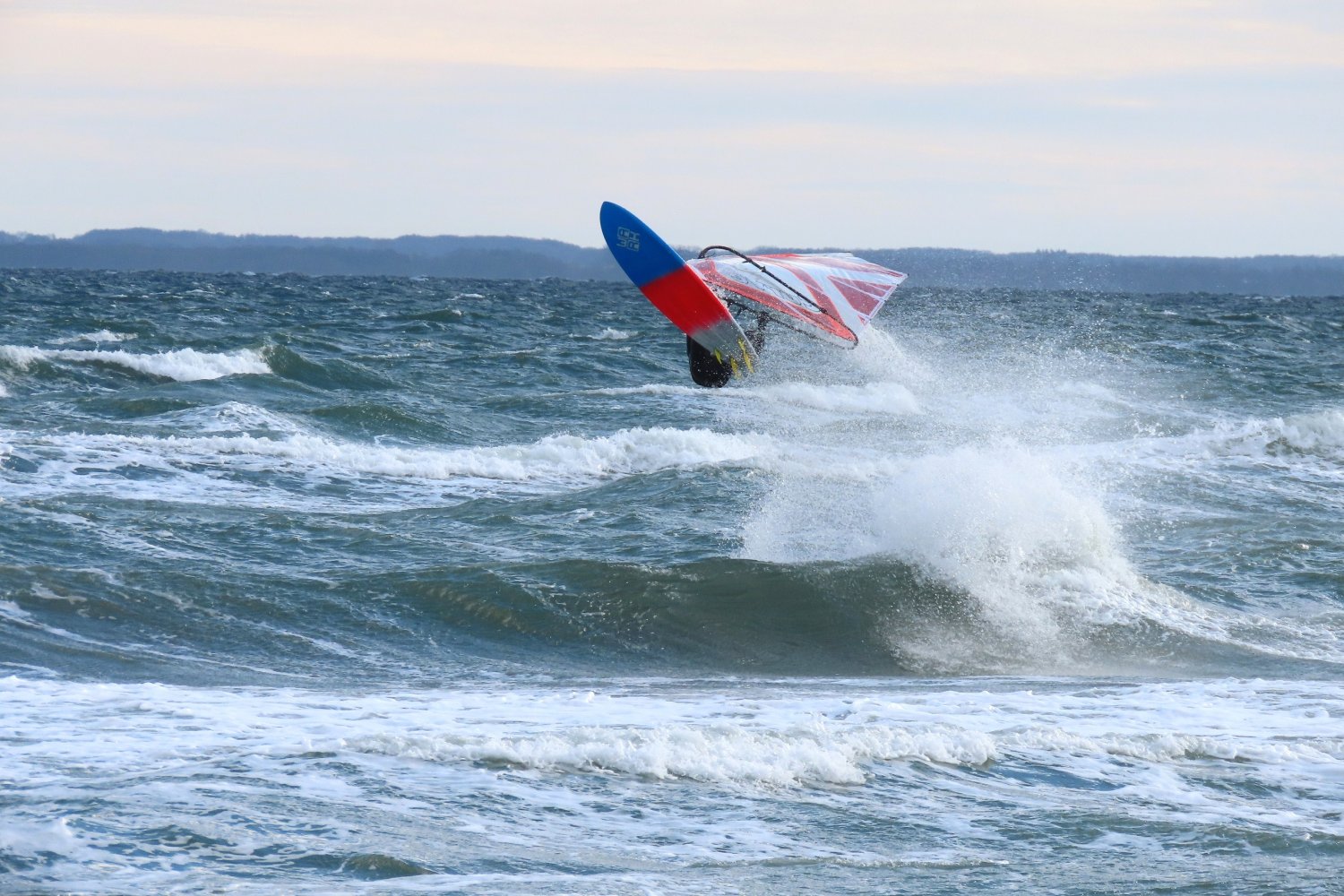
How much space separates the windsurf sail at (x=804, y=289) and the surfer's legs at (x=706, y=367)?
22.7 inches

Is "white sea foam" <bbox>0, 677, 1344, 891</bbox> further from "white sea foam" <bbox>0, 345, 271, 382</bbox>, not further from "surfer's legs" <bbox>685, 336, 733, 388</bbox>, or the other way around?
"white sea foam" <bbox>0, 345, 271, 382</bbox>

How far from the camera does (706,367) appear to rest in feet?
48.0

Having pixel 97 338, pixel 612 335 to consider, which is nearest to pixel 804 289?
pixel 97 338

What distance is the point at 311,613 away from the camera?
36.0 feet

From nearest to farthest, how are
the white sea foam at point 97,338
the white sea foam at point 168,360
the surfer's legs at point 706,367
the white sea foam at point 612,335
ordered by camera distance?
the surfer's legs at point 706,367 < the white sea foam at point 168,360 < the white sea foam at point 97,338 < the white sea foam at point 612,335

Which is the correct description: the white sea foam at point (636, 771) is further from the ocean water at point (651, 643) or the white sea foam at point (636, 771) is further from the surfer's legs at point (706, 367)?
the surfer's legs at point (706, 367)

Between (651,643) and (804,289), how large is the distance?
16.6 feet

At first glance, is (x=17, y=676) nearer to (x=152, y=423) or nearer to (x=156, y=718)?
(x=156, y=718)

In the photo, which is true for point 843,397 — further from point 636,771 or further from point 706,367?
point 636,771

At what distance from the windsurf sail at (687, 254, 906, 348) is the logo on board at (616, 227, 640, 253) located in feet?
2.62

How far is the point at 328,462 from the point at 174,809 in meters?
11.6

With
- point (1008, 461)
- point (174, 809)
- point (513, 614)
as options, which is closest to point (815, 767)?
point (174, 809)

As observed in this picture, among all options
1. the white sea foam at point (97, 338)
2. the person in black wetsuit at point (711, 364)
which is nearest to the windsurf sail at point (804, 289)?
the person in black wetsuit at point (711, 364)

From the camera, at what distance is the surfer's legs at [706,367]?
1448 cm
